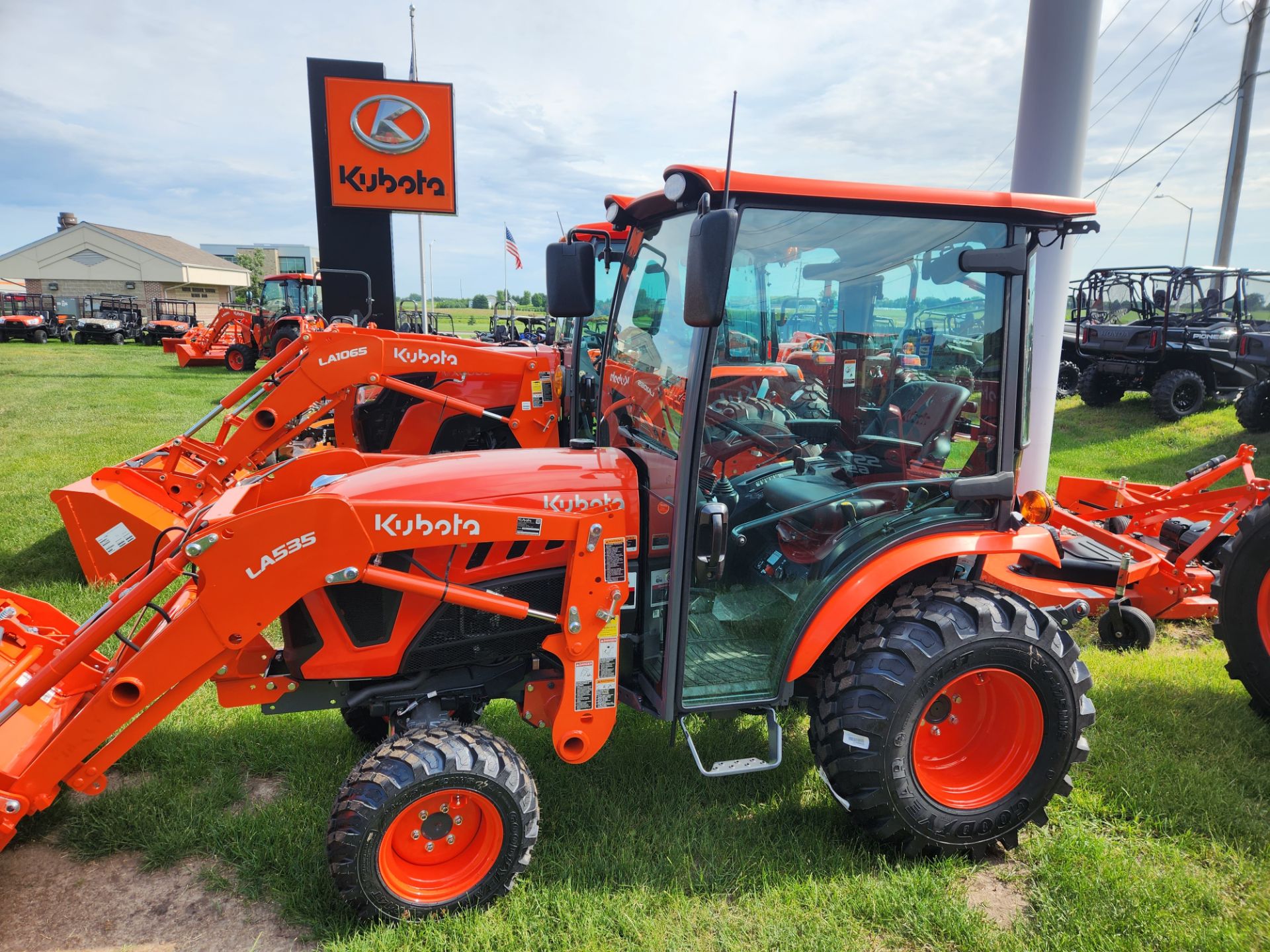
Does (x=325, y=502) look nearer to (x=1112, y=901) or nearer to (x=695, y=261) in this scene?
(x=695, y=261)

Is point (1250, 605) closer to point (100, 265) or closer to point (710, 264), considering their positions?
point (710, 264)

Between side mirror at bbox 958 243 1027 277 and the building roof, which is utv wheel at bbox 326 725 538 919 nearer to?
side mirror at bbox 958 243 1027 277

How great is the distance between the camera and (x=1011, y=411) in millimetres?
2990

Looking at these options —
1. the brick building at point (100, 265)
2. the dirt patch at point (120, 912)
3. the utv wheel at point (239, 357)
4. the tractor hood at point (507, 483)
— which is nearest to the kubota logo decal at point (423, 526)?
the tractor hood at point (507, 483)

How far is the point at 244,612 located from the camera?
8.07 feet

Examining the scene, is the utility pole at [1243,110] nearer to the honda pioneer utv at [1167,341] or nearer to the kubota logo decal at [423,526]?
the honda pioneer utv at [1167,341]

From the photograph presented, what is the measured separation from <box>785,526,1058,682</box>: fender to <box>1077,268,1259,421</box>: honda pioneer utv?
10.9m

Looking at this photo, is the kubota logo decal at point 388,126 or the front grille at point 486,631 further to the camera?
the kubota logo decal at point 388,126

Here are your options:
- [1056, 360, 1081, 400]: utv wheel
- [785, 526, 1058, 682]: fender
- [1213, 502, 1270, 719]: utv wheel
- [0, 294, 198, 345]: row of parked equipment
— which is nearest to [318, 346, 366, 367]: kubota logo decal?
[785, 526, 1058, 682]: fender

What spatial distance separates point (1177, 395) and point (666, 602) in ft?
40.2

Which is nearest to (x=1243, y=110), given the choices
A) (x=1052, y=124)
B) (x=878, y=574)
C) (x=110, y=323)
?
(x=1052, y=124)

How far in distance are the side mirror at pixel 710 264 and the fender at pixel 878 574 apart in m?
1.12

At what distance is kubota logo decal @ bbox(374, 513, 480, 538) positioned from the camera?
100 inches

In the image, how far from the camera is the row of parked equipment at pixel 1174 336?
12016 mm
